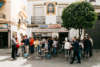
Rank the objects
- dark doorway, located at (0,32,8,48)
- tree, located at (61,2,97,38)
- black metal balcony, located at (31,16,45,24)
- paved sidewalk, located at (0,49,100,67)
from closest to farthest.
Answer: paved sidewalk, located at (0,49,100,67)
tree, located at (61,2,97,38)
black metal balcony, located at (31,16,45,24)
dark doorway, located at (0,32,8,48)

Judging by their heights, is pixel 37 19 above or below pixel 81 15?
above

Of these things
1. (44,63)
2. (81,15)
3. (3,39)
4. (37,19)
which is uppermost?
(37,19)

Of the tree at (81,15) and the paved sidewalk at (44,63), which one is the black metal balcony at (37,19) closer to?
the tree at (81,15)

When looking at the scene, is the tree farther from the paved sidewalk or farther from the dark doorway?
the dark doorway

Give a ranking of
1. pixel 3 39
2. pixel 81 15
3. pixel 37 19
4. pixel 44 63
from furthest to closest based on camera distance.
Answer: pixel 3 39 < pixel 37 19 < pixel 81 15 < pixel 44 63

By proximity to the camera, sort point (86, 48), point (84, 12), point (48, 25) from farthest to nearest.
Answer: point (48, 25) < point (84, 12) < point (86, 48)

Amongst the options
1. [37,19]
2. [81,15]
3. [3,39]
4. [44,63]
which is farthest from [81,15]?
[3,39]

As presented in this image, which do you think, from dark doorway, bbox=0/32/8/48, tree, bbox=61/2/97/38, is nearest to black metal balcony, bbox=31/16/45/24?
dark doorway, bbox=0/32/8/48

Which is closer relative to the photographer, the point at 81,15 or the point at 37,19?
the point at 81,15

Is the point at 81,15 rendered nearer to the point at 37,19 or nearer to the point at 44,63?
the point at 44,63

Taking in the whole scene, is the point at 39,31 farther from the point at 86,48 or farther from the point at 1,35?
the point at 86,48

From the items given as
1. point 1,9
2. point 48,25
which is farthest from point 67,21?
point 1,9

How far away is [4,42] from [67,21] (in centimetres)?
1302

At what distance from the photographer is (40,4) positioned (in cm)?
1772
